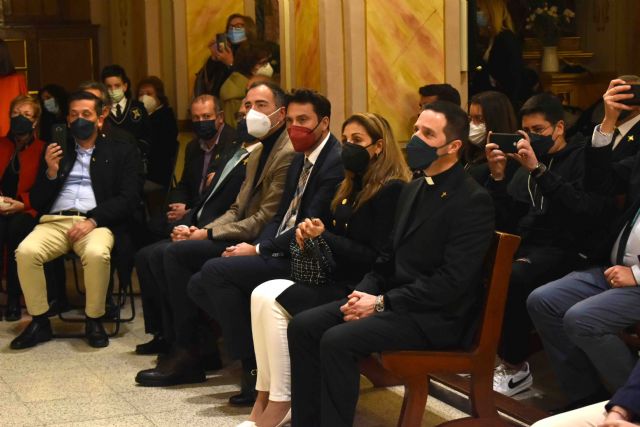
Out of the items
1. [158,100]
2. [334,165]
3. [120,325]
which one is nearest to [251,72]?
[158,100]

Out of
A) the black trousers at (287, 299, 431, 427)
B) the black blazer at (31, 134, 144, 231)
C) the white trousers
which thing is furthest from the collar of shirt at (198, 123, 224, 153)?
the black trousers at (287, 299, 431, 427)

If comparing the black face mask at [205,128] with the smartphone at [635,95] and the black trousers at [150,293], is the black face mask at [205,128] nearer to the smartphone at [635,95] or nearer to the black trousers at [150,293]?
the black trousers at [150,293]

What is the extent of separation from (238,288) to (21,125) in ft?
8.64

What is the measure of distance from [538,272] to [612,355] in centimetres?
83

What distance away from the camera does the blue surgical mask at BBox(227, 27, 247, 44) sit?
28.0ft

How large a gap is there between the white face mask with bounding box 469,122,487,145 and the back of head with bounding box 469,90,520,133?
0.11ft

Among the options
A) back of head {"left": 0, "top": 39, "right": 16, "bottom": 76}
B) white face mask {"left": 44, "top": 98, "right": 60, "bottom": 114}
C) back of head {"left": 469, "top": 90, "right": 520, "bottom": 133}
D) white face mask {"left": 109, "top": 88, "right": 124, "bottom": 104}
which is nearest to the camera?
back of head {"left": 469, "top": 90, "right": 520, "bottom": 133}

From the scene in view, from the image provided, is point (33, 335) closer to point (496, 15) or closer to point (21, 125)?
point (21, 125)

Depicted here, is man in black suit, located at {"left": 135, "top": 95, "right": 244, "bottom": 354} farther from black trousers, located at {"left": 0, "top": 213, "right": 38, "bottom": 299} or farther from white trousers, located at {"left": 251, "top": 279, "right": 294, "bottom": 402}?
white trousers, located at {"left": 251, "top": 279, "right": 294, "bottom": 402}

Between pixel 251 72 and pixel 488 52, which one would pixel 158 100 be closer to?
pixel 251 72

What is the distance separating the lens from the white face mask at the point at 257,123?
5902 mm

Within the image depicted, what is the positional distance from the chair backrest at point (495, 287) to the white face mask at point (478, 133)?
1.41 meters

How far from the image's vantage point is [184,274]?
5965 mm

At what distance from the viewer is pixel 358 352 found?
435 cm
